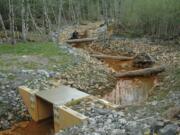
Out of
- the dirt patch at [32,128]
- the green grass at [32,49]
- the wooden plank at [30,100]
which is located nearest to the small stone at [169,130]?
the dirt patch at [32,128]

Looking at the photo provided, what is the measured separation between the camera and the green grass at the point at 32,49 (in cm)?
1608

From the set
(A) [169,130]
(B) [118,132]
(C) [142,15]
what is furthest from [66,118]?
(C) [142,15]

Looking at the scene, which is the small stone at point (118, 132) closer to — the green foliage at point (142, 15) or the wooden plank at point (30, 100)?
the wooden plank at point (30, 100)

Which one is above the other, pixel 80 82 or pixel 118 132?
pixel 118 132

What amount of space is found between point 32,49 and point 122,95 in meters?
6.49

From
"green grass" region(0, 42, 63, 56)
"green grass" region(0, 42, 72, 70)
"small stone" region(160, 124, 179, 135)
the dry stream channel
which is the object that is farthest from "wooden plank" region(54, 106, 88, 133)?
"green grass" region(0, 42, 63, 56)

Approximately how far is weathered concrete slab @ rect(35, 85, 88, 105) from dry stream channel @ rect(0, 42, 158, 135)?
105 cm

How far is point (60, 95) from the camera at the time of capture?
10.3 m

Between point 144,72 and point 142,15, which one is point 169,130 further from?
point 142,15

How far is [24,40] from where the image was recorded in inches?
790

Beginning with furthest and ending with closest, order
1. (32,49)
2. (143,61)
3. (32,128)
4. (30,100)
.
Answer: (143,61), (32,49), (30,100), (32,128)

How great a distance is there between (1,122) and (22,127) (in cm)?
74

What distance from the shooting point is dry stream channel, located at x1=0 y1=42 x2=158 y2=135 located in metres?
10.1

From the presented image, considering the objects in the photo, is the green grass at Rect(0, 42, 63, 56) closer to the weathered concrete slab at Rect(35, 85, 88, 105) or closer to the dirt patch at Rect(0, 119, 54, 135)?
the weathered concrete slab at Rect(35, 85, 88, 105)
